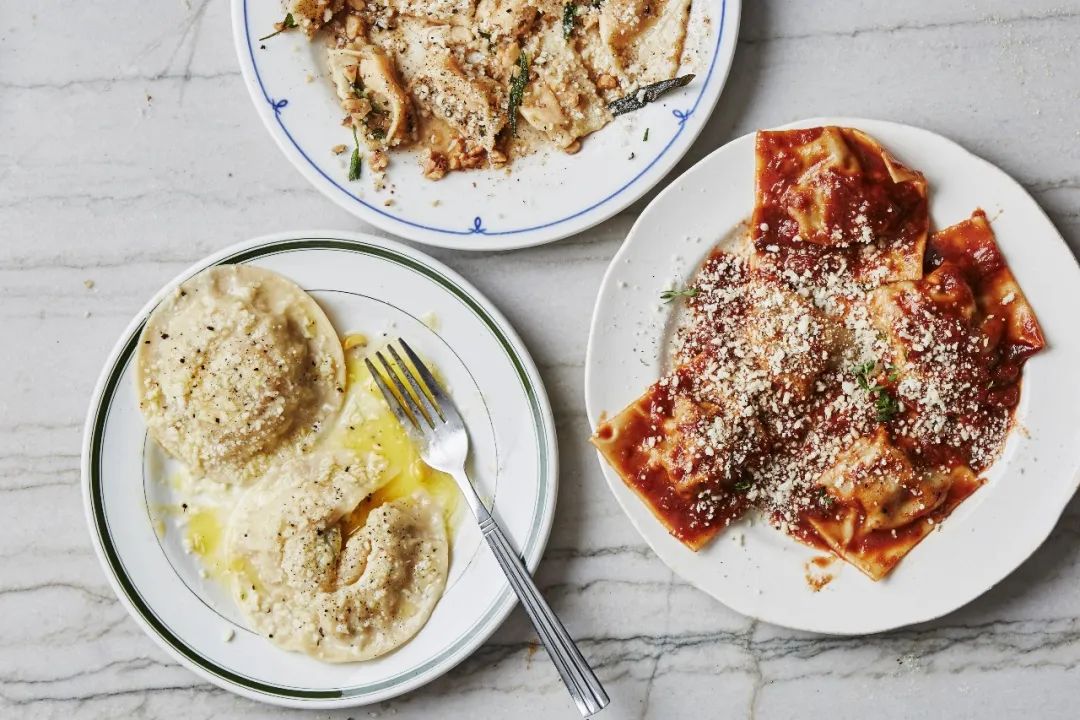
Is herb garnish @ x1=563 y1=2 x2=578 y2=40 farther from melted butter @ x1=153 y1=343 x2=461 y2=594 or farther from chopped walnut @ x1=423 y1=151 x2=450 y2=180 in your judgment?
melted butter @ x1=153 y1=343 x2=461 y2=594

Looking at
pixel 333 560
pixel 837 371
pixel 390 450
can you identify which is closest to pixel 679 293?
pixel 837 371

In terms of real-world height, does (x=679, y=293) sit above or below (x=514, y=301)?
above

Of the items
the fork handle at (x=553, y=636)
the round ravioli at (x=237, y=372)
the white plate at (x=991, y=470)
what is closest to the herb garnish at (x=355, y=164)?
the round ravioli at (x=237, y=372)

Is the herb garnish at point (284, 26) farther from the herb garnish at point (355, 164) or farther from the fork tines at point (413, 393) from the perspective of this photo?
the fork tines at point (413, 393)

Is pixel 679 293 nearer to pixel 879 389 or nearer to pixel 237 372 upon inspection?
pixel 879 389

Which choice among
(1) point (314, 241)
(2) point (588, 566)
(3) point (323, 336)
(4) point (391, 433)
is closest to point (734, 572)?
(2) point (588, 566)

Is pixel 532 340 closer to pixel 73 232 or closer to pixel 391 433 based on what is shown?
pixel 391 433
